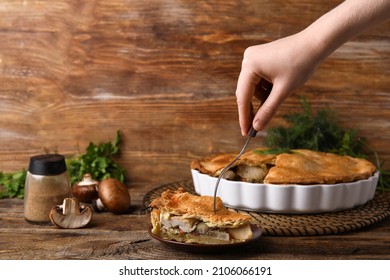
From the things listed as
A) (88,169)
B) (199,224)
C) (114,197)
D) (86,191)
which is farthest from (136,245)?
(88,169)

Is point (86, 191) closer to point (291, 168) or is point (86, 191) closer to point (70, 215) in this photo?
point (70, 215)

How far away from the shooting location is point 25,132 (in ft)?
7.26

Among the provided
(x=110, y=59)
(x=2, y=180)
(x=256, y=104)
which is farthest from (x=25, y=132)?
(x=256, y=104)

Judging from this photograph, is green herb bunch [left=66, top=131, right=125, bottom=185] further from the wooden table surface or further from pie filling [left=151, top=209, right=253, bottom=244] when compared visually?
pie filling [left=151, top=209, right=253, bottom=244]

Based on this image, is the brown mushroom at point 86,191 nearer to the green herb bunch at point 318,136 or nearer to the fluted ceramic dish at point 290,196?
the fluted ceramic dish at point 290,196

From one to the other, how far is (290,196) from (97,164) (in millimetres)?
791

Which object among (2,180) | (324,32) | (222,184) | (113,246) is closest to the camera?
(324,32)

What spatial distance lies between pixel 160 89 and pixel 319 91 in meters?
0.59

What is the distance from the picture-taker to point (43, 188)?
1.66 m

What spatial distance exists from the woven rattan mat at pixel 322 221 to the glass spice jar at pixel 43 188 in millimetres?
277

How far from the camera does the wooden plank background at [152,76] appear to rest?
7.02ft

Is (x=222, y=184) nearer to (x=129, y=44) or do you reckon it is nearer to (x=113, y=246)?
(x=113, y=246)

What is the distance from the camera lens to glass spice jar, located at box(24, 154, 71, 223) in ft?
5.44

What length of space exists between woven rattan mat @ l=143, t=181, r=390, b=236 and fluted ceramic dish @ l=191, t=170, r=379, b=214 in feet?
0.07
